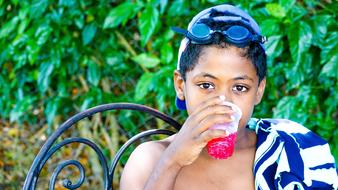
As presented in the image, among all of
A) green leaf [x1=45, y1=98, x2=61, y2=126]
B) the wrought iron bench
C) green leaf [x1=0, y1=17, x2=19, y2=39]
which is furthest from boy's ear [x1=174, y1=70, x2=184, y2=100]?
green leaf [x1=0, y1=17, x2=19, y2=39]

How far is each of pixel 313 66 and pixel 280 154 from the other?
3.37 ft

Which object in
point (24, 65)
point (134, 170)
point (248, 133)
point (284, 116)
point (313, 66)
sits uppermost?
point (24, 65)

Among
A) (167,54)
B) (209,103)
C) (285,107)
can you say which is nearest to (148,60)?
(167,54)

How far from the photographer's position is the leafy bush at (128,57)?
3254mm

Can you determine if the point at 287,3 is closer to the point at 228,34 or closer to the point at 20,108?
the point at 228,34

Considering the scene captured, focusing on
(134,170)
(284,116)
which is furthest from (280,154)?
(284,116)

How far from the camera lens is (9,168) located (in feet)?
16.1

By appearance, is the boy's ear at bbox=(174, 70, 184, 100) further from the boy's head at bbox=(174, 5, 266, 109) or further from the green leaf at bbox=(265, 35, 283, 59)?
the green leaf at bbox=(265, 35, 283, 59)

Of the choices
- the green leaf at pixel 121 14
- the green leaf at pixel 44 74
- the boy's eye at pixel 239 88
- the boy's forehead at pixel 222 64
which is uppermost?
the green leaf at pixel 121 14

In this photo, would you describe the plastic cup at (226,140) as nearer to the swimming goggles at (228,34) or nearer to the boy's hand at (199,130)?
the boy's hand at (199,130)

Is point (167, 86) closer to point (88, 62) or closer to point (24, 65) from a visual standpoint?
point (88, 62)

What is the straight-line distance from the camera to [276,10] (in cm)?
322

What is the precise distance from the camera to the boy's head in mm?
2283

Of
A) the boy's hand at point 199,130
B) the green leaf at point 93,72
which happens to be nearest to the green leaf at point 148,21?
the green leaf at point 93,72
